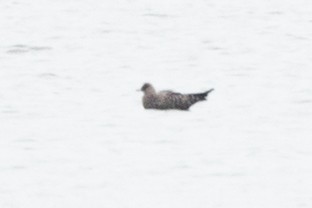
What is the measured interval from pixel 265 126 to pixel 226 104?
182 centimetres

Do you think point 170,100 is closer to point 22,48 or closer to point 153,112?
point 153,112

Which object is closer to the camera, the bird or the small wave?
the bird

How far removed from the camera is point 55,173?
572 inches

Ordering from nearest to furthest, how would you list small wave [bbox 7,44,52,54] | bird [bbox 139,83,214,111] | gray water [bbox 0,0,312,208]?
gray water [bbox 0,0,312,208] → bird [bbox 139,83,214,111] → small wave [bbox 7,44,52,54]

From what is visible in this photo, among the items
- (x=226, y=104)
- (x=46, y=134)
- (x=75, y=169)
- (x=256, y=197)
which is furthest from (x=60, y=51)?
(x=256, y=197)

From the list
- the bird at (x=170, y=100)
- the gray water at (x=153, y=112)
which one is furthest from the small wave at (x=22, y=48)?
the bird at (x=170, y=100)

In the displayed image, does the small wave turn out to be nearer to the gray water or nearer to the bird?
the gray water

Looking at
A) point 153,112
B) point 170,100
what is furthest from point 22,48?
point 170,100

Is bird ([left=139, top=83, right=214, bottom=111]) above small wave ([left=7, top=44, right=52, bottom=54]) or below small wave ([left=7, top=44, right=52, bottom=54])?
above

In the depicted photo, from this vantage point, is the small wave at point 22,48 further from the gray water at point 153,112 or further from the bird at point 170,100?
the bird at point 170,100

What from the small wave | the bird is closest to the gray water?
the small wave

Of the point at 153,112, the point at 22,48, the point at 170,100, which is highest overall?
the point at 170,100

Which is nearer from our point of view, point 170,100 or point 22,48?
point 170,100

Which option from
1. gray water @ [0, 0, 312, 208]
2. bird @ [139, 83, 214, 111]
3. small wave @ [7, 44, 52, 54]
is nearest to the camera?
gray water @ [0, 0, 312, 208]
